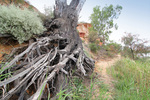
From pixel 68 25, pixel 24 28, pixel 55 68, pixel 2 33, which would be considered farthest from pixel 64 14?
pixel 55 68

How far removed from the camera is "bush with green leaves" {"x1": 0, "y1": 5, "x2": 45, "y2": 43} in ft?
5.83

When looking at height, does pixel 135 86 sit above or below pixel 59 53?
below

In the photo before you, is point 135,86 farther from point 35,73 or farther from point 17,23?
point 17,23

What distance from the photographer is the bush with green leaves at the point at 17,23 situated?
1.78 m

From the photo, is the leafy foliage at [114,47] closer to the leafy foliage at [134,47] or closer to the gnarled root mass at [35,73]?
the leafy foliage at [134,47]

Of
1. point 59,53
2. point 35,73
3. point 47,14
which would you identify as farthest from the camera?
point 47,14

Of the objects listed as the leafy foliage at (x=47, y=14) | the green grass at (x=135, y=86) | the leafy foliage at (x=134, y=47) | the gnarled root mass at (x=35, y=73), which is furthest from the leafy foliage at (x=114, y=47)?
the gnarled root mass at (x=35, y=73)

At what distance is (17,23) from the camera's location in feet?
6.18

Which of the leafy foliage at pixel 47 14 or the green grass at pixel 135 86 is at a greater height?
the leafy foliage at pixel 47 14

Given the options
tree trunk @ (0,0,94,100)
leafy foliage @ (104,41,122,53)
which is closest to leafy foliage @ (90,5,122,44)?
leafy foliage @ (104,41,122,53)

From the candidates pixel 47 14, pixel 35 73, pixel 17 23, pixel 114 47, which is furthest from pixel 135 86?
pixel 114 47

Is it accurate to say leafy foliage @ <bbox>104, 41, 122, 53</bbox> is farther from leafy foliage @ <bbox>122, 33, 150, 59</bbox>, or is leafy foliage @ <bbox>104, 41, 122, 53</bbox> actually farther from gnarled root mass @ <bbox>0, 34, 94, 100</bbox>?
gnarled root mass @ <bbox>0, 34, 94, 100</bbox>

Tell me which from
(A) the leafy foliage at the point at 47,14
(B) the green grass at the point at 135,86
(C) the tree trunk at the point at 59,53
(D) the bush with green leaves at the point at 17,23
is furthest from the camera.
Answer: (A) the leafy foliage at the point at 47,14

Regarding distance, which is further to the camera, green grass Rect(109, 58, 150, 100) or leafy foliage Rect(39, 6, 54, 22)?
leafy foliage Rect(39, 6, 54, 22)
